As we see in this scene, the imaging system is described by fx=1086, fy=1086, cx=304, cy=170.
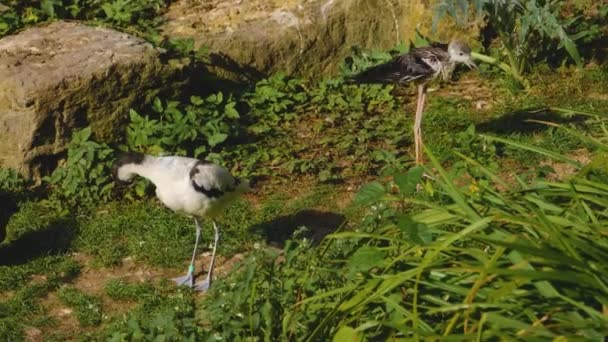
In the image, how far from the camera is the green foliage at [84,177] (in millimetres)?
8875

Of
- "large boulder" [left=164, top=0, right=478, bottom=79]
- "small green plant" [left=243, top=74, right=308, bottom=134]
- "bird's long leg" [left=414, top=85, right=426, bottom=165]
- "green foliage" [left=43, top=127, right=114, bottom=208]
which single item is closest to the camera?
"green foliage" [left=43, top=127, right=114, bottom=208]

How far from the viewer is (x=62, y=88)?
29.5ft

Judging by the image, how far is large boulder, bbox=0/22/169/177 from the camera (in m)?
8.91

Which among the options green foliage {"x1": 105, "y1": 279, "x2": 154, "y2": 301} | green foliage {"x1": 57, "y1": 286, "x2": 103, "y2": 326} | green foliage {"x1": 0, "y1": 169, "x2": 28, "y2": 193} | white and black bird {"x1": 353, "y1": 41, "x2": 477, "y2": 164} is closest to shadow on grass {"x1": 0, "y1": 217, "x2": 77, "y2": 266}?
green foliage {"x1": 0, "y1": 169, "x2": 28, "y2": 193}

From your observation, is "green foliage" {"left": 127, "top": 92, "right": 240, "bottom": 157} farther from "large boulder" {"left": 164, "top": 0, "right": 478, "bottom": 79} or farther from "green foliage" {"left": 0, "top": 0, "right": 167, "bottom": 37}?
"green foliage" {"left": 0, "top": 0, "right": 167, "bottom": 37}

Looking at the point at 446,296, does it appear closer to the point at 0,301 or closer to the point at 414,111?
the point at 0,301

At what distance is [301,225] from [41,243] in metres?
2.04

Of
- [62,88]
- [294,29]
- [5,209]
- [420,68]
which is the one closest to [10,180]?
[5,209]

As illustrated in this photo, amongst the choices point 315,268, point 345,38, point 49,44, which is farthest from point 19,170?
point 315,268

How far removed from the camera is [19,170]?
8.96m

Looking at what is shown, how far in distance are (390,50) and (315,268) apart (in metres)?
5.94

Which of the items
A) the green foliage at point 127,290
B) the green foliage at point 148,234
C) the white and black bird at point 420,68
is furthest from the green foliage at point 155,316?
the white and black bird at point 420,68

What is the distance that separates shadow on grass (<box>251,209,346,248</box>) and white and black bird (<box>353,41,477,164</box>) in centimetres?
120

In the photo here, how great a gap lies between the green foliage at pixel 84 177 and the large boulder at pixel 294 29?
6.40 ft
